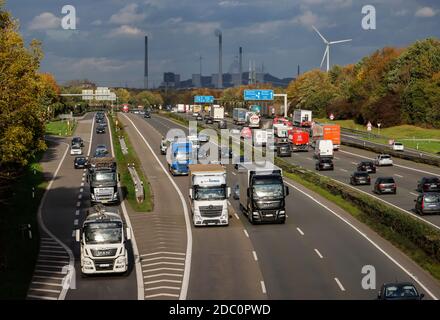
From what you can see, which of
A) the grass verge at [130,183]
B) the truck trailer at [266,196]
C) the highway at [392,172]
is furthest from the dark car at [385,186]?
the grass verge at [130,183]

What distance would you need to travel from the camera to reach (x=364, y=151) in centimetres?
9769

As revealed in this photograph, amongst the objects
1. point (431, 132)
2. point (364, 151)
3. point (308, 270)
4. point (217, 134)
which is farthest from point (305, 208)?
point (431, 132)

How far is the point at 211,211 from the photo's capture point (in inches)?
1693

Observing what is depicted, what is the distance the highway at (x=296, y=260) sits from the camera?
28.7 m

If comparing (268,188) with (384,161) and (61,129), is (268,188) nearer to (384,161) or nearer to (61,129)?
(384,161)

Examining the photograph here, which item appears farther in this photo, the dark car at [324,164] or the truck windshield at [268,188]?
the dark car at [324,164]

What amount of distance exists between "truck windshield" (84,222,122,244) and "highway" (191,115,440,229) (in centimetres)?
2061

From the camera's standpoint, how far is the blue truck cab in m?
70.4

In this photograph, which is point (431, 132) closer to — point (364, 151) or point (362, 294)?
point (364, 151)

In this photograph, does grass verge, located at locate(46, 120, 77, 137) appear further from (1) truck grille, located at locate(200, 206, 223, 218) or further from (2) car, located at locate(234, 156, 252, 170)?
(1) truck grille, located at locate(200, 206, 223, 218)

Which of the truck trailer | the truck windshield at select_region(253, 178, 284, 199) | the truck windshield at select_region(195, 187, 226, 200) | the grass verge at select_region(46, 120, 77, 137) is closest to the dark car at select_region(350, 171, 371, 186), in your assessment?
the truck trailer

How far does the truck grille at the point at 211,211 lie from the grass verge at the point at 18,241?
9692 mm

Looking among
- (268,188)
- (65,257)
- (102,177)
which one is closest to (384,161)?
(102,177)

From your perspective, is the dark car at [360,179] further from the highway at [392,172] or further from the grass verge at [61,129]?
the grass verge at [61,129]
